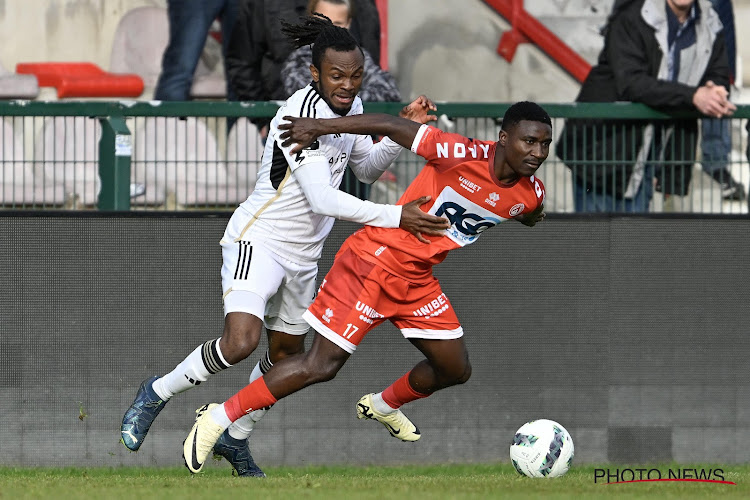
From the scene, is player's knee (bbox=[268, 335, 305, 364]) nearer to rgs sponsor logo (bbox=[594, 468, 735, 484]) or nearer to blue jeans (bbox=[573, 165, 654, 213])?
rgs sponsor logo (bbox=[594, 468, 735, 484])

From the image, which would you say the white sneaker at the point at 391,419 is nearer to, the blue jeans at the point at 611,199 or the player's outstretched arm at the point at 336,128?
the player's outstretched arm at the point at 336,128

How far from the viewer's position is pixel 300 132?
7.86 metres

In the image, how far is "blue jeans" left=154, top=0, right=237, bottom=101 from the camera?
40.1 feet

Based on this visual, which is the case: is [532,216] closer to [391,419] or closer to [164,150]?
[391,419]

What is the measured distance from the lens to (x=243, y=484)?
7.75m

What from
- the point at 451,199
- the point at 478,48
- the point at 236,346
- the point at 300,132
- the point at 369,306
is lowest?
the point at 236,346

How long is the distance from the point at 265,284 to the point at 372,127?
1166 millimetres

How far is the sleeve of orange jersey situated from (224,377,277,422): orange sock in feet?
5.39

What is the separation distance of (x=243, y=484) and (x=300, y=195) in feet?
5.77

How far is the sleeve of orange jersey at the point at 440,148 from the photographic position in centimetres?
798

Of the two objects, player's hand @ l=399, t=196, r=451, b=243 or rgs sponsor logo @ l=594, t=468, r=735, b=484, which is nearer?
player's hand @ l=399, t=196, r=451, b=243

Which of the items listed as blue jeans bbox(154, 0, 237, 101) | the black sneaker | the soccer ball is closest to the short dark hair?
the soccer ball

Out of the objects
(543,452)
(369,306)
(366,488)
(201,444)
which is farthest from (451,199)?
(201,444)

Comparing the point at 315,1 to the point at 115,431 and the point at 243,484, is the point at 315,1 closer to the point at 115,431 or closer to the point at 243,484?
the point at 115,431
